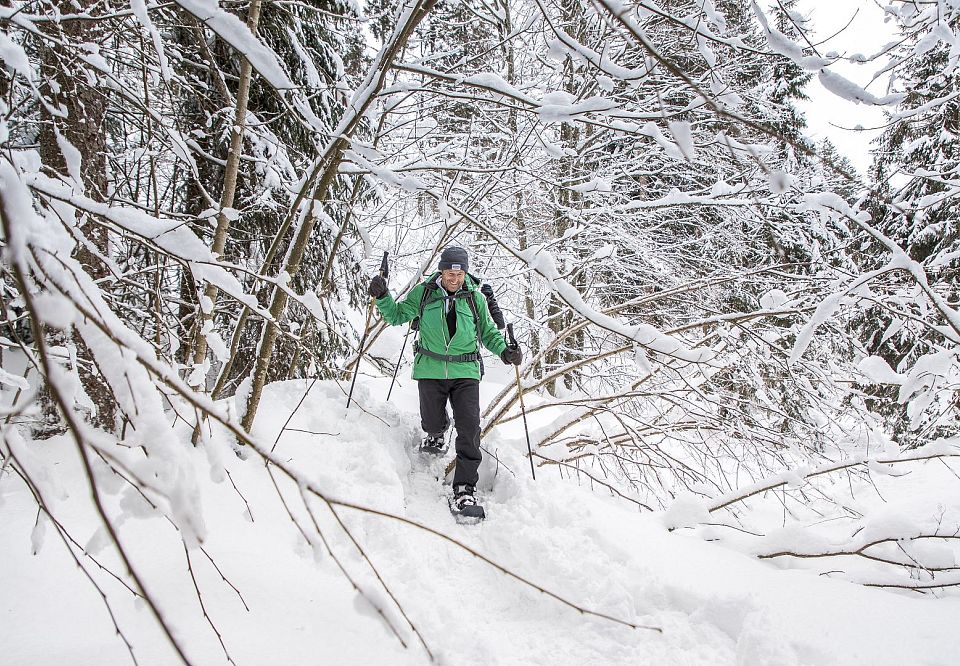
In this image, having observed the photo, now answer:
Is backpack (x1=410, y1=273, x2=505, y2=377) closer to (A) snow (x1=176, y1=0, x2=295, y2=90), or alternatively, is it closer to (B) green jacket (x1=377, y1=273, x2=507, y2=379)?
(B) green jacket (x1=377, y1=273, x2=507, y2=379)

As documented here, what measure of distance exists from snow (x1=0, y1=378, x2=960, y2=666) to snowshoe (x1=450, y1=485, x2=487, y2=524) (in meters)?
0.08

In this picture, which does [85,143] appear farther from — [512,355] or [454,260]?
[512,355]

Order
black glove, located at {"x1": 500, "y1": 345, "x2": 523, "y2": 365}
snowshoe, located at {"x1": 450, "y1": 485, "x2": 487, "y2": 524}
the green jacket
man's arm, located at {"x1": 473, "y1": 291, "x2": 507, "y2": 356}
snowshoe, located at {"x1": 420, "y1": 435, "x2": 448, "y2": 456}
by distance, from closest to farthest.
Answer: snowshoe, located at {"x1": 450, "y1": 485, "x2": 487, "y2": 524}, black glove, located at {"x1": 500, "y1": 345, "x2": 523, "y2": 365}, the green jacket, man's arm, located at {"x1": 473, "y1": 291, "x2": 507, "y2": 356}, snowshoe, located at {"x1": 420, "y1": 435, "x2": 448, "y2": 456}

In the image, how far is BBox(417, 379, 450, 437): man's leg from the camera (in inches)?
146

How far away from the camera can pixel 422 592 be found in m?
2.32

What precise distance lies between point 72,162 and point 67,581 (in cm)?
141

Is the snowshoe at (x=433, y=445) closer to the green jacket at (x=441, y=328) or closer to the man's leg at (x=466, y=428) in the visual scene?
the man's leg at (x=466, y=428)

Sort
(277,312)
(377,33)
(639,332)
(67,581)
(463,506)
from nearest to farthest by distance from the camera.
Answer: (639,332) < (67,581) < (277,312) < (463,506) < (377,33)

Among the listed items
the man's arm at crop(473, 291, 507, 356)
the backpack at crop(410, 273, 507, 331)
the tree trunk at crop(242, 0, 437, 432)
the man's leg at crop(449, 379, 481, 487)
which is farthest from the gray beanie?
the tree trunk at crop(242, 0, 437, 432)

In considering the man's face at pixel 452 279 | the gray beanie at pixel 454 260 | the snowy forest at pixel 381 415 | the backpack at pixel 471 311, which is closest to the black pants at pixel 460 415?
the backpack at pixel 471 311

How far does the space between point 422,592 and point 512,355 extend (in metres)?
1.71

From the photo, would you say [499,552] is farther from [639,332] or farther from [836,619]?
[639,332]

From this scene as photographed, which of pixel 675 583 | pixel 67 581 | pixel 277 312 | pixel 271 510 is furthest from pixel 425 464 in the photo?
pixel 67 581

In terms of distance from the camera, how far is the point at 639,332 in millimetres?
1364
